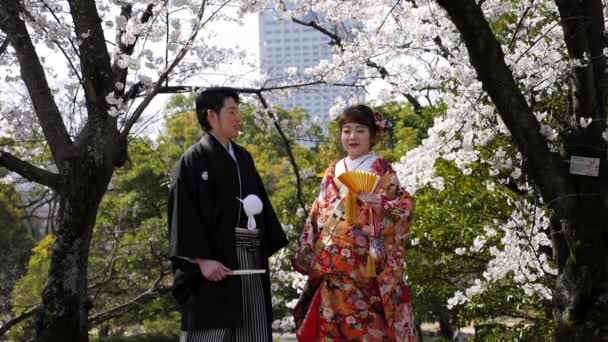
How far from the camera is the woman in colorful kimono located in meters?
3.82

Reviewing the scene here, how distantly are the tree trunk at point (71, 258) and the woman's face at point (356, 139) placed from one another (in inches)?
53.8

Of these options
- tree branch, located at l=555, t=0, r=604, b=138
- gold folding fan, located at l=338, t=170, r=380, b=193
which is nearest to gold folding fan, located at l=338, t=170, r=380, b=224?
gold folding fan, located at l=338, t=170, r=380, b=193

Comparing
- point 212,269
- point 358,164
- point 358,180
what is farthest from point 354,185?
point 212,269

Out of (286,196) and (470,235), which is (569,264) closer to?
(470,235)

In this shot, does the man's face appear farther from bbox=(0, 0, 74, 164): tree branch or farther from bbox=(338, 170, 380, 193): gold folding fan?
bbox=(0, 0, 74, 164): tree branch

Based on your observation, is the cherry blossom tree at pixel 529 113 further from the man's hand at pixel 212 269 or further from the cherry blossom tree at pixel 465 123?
the man's hand at pixel 212 269

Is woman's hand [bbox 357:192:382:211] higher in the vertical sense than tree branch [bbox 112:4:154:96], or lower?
lower

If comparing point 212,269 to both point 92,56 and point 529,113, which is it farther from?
point 529,113

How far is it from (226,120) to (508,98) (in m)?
1.55

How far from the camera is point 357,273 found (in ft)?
12.6

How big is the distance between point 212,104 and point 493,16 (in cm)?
315

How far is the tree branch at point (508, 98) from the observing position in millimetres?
3910

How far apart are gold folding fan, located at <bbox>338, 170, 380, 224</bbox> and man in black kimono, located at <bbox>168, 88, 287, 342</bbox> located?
0.46 m

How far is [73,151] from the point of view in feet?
14.1
